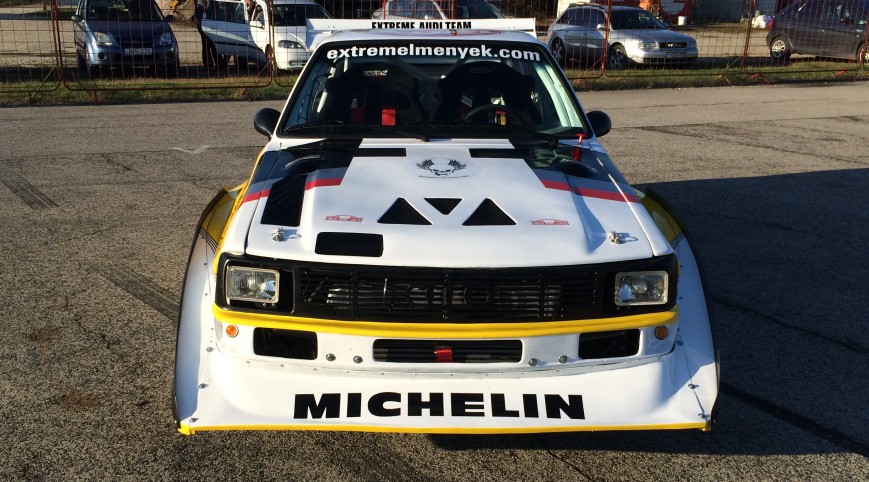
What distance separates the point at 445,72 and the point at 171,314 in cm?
204

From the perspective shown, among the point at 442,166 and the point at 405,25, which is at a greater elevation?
the point at 405,25

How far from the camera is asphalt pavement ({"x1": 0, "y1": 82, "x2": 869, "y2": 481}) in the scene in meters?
3.55

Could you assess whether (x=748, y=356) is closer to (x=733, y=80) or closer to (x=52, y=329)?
(x=52, y=329)

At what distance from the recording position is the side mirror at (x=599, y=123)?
502 cm

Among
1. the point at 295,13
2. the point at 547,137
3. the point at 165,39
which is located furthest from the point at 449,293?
the point at 295,13

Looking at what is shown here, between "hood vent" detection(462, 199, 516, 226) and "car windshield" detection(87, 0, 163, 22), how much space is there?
1396cm

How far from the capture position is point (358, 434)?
3758 millimetres

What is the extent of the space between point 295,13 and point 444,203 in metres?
14.3

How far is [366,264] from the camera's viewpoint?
10.7ft

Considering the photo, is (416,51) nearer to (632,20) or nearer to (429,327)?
(429,327)

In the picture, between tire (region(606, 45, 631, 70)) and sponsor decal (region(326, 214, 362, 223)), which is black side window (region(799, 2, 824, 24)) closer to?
tire (region(606, 45, 631, 70))

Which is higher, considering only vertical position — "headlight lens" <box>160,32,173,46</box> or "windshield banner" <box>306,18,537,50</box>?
"windshield banner" <box>306,18,537,50</box>

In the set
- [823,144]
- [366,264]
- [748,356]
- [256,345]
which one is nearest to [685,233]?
[748,356]

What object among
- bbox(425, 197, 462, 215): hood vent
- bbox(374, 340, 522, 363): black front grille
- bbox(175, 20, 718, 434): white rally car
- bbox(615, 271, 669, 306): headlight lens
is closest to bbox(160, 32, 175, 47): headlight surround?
bbox(175, 20, 718, 434): white rally car
